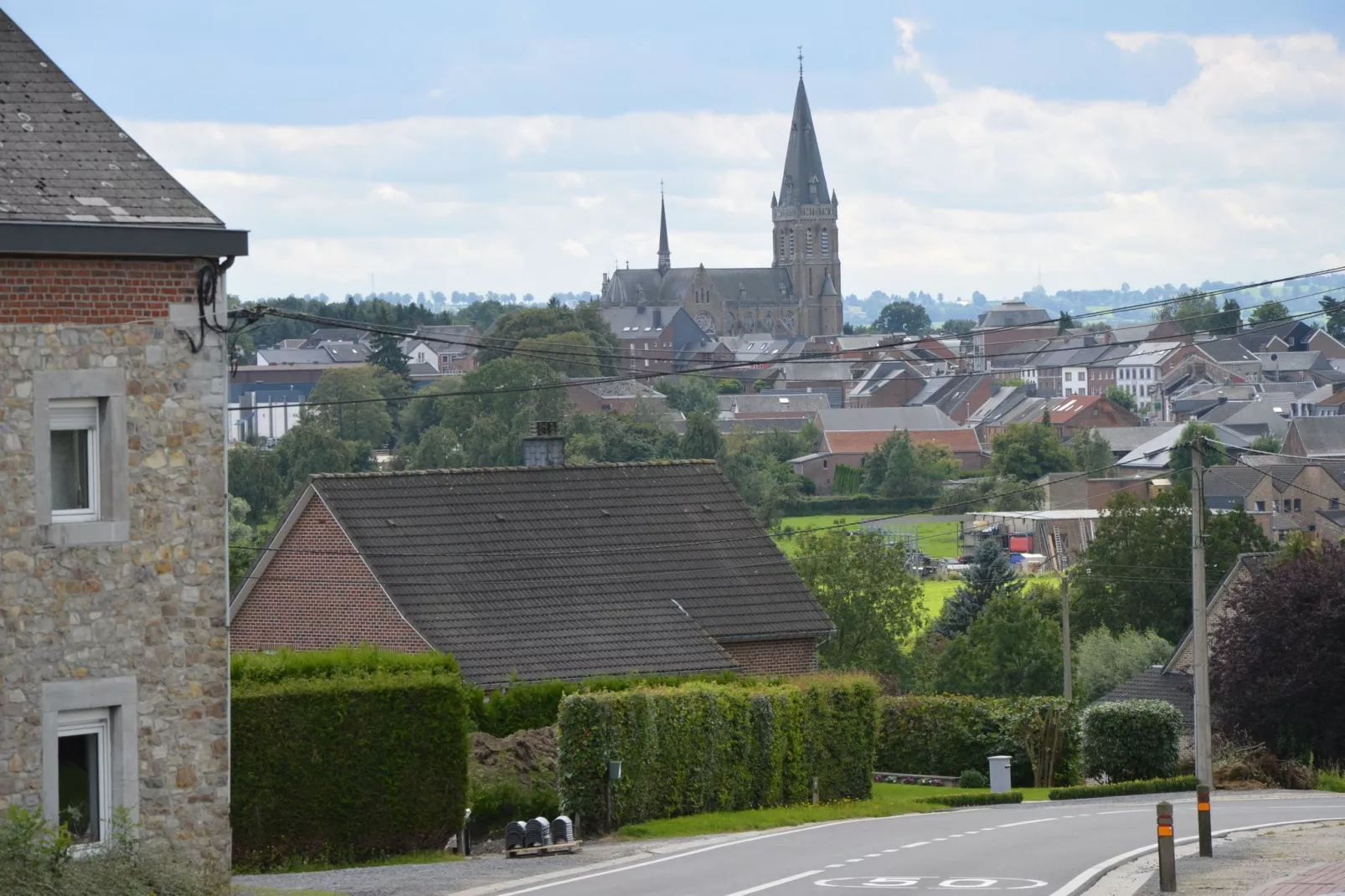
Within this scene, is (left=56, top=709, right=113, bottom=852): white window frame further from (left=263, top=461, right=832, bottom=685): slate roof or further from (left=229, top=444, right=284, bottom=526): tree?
(left=229, top=444, right=284, bottom=526): tree

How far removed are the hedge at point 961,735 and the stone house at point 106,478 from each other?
20.5 meters

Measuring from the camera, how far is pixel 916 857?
61.6 ft

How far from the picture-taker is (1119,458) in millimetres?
166250

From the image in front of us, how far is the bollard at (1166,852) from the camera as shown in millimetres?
14891

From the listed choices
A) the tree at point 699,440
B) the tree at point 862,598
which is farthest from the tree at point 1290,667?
the tree at point 699,440

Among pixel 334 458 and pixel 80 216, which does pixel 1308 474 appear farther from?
pixel 80 216

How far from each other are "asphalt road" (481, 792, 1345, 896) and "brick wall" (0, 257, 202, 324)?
5776mm

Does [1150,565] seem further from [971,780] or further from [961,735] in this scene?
[971,780]

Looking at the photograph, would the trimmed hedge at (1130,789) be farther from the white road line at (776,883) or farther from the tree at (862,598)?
the tree at (862,598)

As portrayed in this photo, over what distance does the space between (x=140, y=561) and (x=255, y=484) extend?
9746 cm

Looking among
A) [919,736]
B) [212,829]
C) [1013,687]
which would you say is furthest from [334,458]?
[212,829]

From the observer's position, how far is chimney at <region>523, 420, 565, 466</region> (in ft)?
116

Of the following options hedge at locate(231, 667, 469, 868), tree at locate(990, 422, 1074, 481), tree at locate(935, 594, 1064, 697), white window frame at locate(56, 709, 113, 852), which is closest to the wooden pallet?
hedge at locate(231, 667, 469, 868)

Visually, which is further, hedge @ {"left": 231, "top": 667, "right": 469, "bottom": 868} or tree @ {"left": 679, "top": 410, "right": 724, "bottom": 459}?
tree @ {"left": 679, "top": 410, "right": 724, "bottom": 459}
